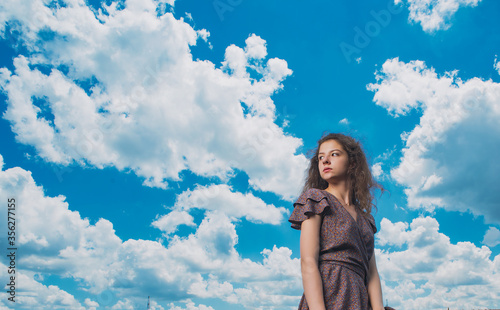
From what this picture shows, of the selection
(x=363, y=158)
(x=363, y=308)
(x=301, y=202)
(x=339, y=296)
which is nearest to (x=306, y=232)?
(x=301, y=202)

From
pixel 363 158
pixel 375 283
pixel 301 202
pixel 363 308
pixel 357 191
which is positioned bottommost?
pixel 363 308

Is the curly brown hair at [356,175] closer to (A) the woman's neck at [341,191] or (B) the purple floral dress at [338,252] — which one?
(A) the woman's neck at [341,191]

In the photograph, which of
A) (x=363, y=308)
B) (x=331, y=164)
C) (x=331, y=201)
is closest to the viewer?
(x=363, y=308)

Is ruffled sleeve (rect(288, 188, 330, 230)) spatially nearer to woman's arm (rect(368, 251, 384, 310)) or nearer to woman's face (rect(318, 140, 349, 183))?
woman's face (rect(318, 140, 349, 183))

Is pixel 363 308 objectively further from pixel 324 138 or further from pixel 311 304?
pixel 324 138

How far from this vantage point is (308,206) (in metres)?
3.75

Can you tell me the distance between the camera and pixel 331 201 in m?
3.93

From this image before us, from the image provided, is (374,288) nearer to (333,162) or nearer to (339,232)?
(339,232)

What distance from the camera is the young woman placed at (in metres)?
3.53

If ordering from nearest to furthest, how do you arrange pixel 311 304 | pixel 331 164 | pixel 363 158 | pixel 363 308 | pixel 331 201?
pixel 311 304
pixel 363 308
pixel 331 201
pixel 331 164
pixel 363 158

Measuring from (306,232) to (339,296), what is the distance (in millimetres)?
597

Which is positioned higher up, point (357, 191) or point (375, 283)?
point (357, 191)

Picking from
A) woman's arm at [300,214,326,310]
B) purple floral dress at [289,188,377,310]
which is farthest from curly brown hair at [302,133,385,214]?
woman's arm at [300,214,326,310]

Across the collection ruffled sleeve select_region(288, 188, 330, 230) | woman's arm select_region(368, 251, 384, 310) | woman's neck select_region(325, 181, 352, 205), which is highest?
woman's neck select_region(325, 181, 352, 205)
